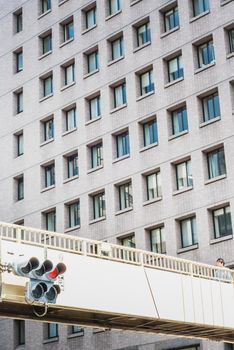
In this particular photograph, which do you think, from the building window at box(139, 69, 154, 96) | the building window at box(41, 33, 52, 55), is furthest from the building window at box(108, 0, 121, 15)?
the building window at box(41, 33, 52, 55)

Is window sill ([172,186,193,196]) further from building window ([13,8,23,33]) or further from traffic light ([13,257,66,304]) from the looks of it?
traffic light ([13,257,66,304])

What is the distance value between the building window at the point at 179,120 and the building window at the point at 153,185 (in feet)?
9.32

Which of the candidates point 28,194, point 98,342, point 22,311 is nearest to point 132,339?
point 98,342

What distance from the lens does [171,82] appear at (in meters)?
47.8

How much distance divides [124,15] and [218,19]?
775 centimetres

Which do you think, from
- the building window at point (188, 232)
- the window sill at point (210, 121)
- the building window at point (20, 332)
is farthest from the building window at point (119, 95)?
the building window at point (20, 332)

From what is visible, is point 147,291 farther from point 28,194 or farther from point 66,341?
point 28,194

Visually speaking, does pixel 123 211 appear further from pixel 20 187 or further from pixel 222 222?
pixel 20 187

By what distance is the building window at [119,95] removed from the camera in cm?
5059

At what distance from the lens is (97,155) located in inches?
2018

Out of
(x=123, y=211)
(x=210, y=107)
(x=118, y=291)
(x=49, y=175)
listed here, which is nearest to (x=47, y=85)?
(x=49, y=175)

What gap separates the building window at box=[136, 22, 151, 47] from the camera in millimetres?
50469

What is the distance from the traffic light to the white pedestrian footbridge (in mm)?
548

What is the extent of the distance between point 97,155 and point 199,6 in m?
11.4
